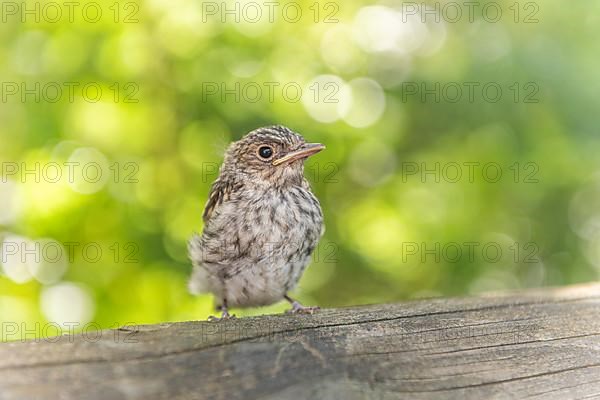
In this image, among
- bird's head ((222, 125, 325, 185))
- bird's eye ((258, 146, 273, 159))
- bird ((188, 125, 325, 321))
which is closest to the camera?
bird ((188, 125, 325, 321))

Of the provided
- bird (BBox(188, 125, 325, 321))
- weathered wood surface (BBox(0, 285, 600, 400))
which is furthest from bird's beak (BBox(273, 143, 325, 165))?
weathered wood surface (BBox(0, 285, 600, 400))

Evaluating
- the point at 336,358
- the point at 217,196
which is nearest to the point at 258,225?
the point at 217,196

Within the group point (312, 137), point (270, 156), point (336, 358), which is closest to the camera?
point (336, 358)

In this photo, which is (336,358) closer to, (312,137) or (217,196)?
(217,196)

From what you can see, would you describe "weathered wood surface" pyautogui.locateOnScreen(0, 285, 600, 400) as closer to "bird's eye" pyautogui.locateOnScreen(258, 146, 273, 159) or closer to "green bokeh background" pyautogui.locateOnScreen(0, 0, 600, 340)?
"bird's eye" pyautogui.locateOnScreen(258, 146, 273, 159)

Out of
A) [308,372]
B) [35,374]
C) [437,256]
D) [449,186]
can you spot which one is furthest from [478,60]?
[35,374]

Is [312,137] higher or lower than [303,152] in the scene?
higher

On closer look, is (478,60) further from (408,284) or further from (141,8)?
(141,8)
